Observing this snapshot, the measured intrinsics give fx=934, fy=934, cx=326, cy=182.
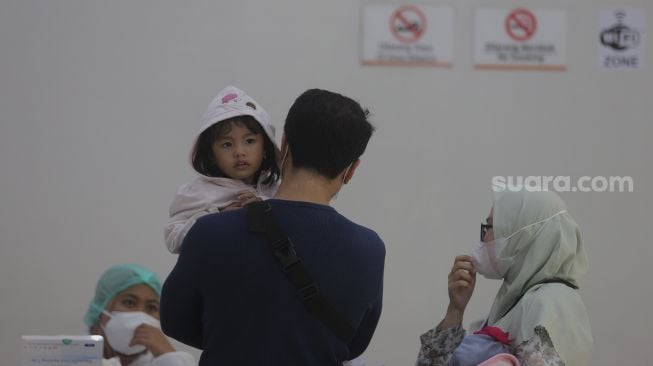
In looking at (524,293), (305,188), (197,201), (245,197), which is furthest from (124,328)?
(305,188)

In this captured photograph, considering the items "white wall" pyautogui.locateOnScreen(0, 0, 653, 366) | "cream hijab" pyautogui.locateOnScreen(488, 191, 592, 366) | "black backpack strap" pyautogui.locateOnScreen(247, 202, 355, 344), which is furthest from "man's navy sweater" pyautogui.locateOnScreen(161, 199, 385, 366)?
"white wall" pyautogui.locateOnScreen(0, 0, 653, 366)

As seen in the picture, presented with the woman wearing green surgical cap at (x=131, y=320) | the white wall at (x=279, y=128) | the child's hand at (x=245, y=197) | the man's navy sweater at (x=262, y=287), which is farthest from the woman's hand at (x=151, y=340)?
the man's navy sweater at (x=262, y=287)

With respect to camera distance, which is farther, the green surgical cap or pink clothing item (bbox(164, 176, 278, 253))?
the green surgical cap

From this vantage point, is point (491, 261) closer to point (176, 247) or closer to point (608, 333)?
point (176, 247)

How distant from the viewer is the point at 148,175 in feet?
16.8

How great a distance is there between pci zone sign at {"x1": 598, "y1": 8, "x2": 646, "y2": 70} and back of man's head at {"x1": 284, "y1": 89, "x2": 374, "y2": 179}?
3.38m

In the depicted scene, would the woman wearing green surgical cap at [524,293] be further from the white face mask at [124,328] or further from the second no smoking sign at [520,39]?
the second no smoking sign at [520,39]

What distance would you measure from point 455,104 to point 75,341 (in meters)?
2.96

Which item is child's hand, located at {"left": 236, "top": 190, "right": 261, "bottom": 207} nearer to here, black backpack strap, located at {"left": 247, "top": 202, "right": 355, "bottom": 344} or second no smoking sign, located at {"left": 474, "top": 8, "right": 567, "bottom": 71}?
black backpack strap, located at {"left": 247, "top": 202, "right": 355, "bottom": 344}

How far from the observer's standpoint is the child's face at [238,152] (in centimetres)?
274

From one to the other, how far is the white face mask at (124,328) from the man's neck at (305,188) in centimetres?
176

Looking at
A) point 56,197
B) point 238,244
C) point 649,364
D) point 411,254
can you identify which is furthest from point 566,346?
point 56,197

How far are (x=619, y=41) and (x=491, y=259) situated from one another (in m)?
2.75

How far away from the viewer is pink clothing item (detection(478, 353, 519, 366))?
2670mm
